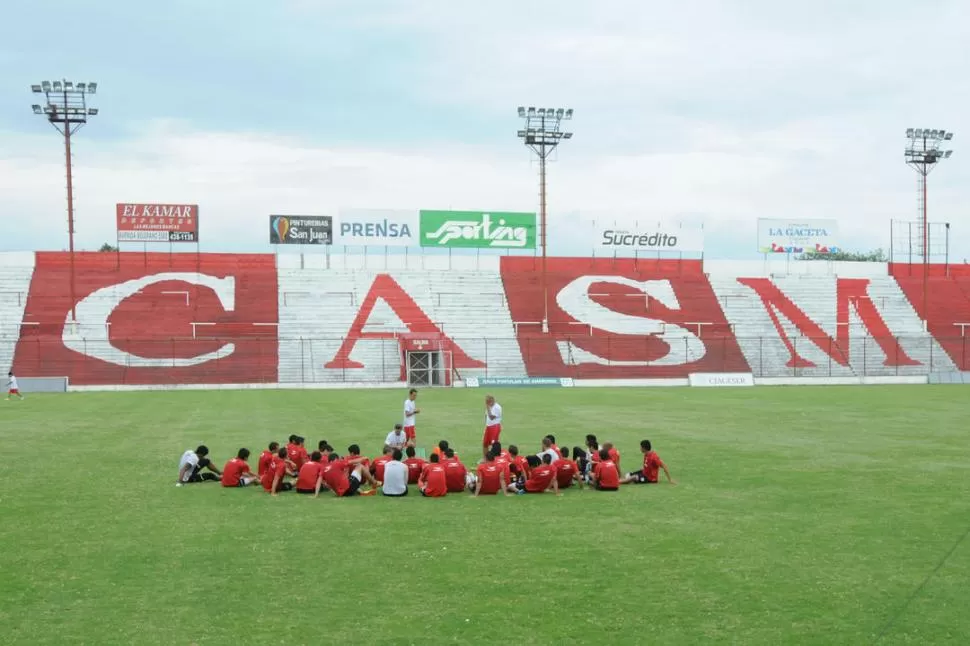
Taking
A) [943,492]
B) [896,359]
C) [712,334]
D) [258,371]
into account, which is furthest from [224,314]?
[943,492]

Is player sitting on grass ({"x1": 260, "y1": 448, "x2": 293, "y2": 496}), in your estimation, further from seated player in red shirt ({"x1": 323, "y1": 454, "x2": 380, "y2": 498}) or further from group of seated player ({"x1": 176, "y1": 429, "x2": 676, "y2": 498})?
seated player in red shirt ({"x1": 323, "y1": 454, "x2": 380, "y2": 498})

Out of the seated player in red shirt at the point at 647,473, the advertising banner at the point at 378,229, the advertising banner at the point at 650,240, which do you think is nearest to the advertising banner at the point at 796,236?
the advertising banner at the point at 650,240

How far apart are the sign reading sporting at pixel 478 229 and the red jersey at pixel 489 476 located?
2569 inches

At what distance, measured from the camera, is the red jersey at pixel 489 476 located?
18.9 meters

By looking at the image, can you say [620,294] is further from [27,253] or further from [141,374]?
[27,253]

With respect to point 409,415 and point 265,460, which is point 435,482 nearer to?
point 265,460

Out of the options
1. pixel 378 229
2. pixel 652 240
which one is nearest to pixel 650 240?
pixel 652 240

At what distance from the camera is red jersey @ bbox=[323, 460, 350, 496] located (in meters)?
18.8

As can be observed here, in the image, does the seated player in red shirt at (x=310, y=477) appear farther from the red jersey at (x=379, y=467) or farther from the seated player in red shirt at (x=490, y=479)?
the seated player in red shirt at (x=490, y=479)

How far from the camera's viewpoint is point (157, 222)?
80.1 metres

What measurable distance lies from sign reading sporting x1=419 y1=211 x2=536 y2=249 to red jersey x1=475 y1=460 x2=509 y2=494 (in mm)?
65243

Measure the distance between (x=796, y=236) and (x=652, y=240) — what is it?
15765 millimetres

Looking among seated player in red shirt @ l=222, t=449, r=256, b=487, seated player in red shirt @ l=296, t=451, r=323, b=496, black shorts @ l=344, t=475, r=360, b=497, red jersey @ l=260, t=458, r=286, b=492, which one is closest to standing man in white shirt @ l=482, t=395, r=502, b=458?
black shorts @ l=344, t=475, r=360, b=497

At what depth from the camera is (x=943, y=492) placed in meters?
18.5
